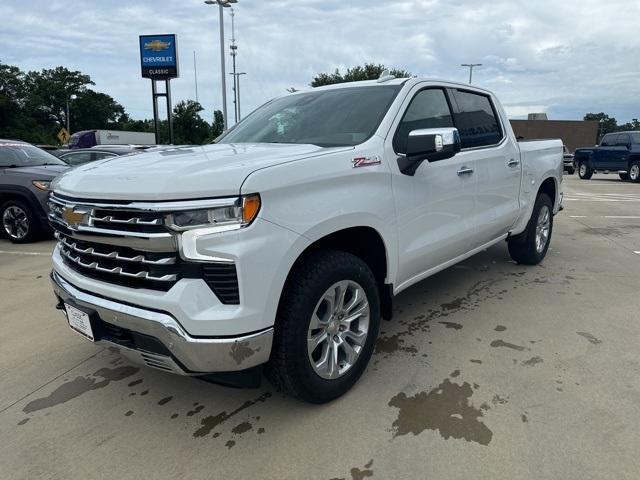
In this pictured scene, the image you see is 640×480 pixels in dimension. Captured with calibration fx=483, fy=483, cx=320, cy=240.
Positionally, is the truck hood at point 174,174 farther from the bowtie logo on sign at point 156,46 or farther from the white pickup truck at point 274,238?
the bowtie logo on sign at point 156,46

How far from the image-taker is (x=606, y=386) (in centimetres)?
286

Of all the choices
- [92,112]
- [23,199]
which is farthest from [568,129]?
[92,112]

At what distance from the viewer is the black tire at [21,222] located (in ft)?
23.8

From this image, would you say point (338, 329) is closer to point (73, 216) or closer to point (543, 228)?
point (73, 216)

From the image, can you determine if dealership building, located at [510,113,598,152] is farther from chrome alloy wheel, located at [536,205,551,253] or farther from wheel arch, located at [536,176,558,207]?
chrome alloy wheel, located at [536,205,551,253]

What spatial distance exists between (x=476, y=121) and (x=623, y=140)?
1858 cm

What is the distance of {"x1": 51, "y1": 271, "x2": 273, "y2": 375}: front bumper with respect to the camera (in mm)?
2102

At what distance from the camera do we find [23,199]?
7.27m

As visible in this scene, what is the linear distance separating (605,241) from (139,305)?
23.1 feet

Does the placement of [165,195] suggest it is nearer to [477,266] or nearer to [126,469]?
[126,469]

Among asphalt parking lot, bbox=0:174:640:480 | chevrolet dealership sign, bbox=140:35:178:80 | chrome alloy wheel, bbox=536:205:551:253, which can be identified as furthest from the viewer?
chevrolet dealership sign, bbox=140:35:178:80

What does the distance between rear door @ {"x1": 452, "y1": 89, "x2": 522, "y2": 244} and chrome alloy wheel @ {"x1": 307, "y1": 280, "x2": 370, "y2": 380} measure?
163 centimetres

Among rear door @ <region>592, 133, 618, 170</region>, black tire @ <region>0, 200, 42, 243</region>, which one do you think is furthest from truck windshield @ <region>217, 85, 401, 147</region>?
rear door @ <region>592, 133, 618, 170</region>

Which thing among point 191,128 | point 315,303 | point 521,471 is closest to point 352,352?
point 315,303
